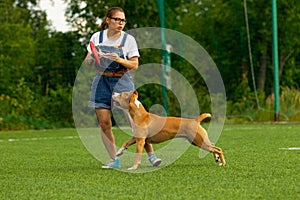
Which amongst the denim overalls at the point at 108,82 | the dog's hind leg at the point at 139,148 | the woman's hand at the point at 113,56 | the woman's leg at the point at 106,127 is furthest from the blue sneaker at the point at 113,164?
the woman's hand at the point at 113,56

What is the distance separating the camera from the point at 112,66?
6.71 meters

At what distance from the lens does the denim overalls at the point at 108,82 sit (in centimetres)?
670

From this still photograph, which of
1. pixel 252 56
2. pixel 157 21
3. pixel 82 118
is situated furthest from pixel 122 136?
pixel 252 56

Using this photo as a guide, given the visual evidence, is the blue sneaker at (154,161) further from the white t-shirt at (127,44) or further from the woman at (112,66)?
the white t-shirt at (127,44)

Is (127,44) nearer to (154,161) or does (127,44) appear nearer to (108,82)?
(108,82)

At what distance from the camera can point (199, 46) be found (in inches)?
754

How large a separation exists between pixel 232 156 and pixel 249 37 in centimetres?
1102

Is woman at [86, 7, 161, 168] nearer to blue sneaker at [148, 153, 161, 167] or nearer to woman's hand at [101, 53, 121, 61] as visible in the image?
blue sneaker at [148, 153, 161, 167]

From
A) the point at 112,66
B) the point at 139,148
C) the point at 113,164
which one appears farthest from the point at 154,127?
the point at 112,66

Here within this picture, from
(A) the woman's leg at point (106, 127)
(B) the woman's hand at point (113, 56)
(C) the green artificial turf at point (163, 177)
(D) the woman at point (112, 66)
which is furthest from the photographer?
(A) the woman's leg at point (106, 127)

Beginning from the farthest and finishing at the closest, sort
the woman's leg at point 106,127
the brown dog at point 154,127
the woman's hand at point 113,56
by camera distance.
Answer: the woman's leg at point 106,127, the brown dog at point 154,127, the woman's hand at point 113,56

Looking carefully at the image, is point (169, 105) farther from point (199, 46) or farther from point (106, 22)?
point (106, 22)

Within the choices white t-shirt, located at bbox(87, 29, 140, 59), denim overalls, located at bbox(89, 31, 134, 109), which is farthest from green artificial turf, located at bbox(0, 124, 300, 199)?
white t-shirt, located at bbox(87, 29, 140, 59)

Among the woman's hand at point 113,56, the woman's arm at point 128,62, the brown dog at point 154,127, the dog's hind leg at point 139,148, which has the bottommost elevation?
the dog's hind leg at point 139,148
